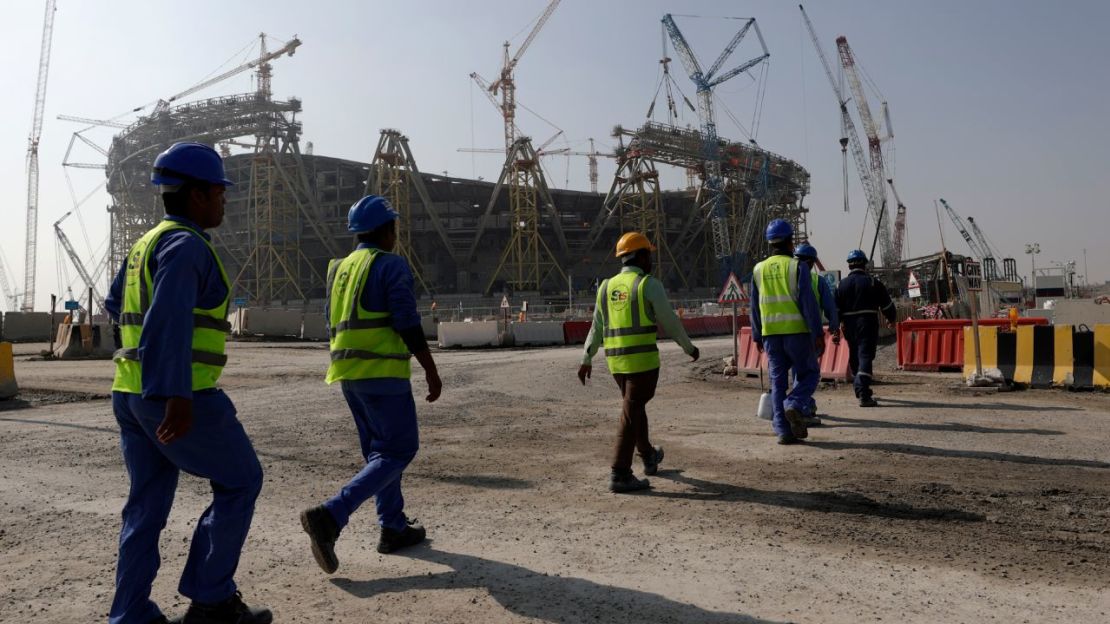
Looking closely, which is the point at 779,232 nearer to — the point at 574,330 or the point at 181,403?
the point at 181,403

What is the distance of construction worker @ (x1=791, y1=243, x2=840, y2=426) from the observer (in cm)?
678

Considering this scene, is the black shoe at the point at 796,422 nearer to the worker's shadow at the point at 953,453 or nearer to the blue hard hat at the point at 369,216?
the worker's shadow at the point at 953,453

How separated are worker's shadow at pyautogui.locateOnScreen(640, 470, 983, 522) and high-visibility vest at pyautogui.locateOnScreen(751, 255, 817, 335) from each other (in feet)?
6.41

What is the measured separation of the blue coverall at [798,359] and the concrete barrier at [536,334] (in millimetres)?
17778

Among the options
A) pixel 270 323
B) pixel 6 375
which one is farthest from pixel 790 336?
pixel 270 323

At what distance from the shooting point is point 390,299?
3.45 m

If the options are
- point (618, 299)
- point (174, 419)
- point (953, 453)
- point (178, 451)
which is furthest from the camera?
point (953, 453)

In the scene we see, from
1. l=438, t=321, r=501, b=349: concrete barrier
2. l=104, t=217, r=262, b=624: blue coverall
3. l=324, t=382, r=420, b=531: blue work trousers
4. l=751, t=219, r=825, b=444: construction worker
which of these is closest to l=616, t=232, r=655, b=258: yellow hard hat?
l=751, t=219, r=825, b=444: construction worker

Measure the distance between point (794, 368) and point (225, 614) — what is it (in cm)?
508

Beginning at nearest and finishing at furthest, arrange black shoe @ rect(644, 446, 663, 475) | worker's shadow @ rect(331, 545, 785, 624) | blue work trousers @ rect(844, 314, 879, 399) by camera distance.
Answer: worker's shadow @ rect(331, 545, 785, 624) → black shoe @ rect(644, 446, 663, 475) → blue work trousers @ rect(844, 314, 879, 399)

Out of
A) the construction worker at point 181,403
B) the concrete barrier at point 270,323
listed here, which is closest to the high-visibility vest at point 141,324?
the construction worker at point 181,403

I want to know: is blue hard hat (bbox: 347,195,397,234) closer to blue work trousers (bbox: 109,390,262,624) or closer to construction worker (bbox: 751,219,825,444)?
blue work trousers (bbox: 109,390,262,624)

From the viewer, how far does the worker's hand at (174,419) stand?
2.33 metres

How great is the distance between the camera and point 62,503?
470cm
